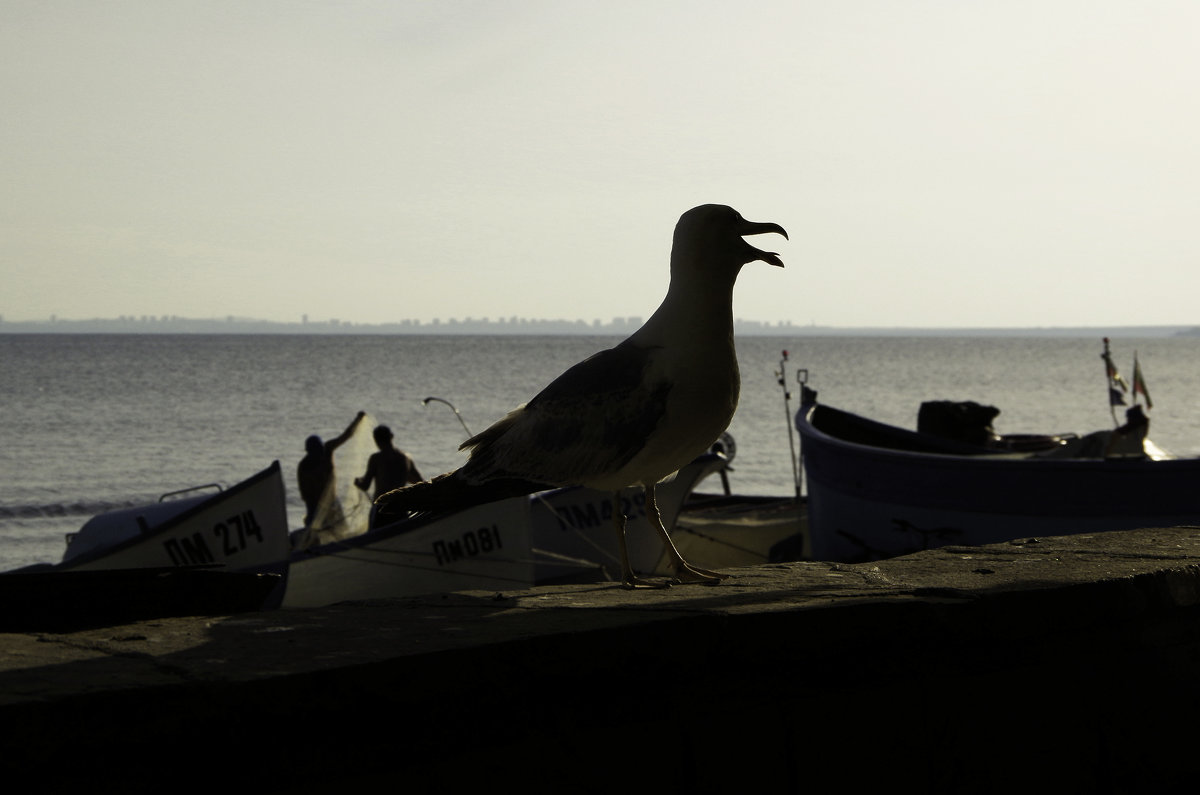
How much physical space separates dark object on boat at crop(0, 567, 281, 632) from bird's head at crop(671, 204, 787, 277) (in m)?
1.84

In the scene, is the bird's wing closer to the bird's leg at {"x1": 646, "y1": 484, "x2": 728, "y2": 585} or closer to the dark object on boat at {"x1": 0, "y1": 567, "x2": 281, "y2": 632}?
the bird's leg at {"x1": 646, "y1": 484, "x2": 728, "y2": 585}

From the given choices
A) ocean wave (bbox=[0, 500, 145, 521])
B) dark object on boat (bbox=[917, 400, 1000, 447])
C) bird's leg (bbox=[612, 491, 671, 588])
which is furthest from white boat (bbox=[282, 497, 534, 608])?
ocean wave (bbox=[0, 500, 145, 521])

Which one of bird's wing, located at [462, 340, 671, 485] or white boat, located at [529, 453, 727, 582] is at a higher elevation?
bird's wing, located at [462, 340, 671, 485]

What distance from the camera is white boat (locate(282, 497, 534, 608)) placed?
1109 cm

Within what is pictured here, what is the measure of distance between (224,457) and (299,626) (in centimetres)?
3370

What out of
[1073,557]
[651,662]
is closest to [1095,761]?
[1073,557]

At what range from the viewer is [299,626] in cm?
284

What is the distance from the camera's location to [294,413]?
5019 cm

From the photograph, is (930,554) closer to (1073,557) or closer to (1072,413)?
(1073,557)

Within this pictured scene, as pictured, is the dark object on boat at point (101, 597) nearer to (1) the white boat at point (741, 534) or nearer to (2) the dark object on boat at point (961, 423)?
(1) the white boat at point (741, 534)

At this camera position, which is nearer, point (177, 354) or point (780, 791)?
point (780, 791)

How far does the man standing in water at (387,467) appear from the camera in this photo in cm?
1324

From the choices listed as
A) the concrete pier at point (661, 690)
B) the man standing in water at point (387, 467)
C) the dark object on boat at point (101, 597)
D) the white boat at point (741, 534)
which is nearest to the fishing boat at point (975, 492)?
the white boat at point (741, 534)

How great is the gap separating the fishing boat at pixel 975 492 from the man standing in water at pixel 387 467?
4902 millimetres
